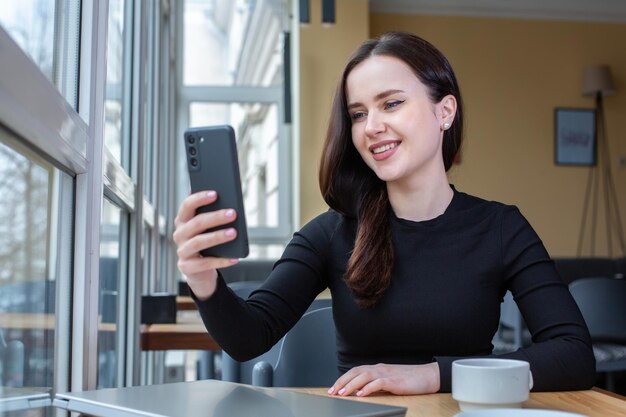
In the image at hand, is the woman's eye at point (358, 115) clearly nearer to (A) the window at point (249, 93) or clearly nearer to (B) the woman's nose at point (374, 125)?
(B) the woman's nose at point (374, 125)

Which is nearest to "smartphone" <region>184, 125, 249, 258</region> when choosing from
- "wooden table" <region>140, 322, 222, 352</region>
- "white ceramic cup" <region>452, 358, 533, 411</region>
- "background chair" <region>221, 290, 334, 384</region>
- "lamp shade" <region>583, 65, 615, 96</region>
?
"white ceramic cup" <region>452, 358, 533, 411</region>

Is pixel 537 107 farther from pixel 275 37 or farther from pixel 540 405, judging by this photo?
pixel 540 405

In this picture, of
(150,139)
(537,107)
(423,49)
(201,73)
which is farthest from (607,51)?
(423,49)

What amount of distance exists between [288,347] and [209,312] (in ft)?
1.74

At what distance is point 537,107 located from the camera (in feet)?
20.5

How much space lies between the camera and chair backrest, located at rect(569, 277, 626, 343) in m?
3.62

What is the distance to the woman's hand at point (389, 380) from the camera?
1.01 meters

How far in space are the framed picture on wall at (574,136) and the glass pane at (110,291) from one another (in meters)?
4.90

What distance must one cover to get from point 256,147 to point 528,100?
230 cm

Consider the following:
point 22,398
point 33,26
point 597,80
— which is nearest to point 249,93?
point 597,80

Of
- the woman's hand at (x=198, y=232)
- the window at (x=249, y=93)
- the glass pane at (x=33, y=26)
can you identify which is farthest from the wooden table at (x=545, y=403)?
the window at (x=249, y=93)

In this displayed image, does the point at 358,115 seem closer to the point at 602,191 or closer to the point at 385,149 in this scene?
the point at 385,149

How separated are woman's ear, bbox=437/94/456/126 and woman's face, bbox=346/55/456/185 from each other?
4cm

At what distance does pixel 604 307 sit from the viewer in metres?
3.64
